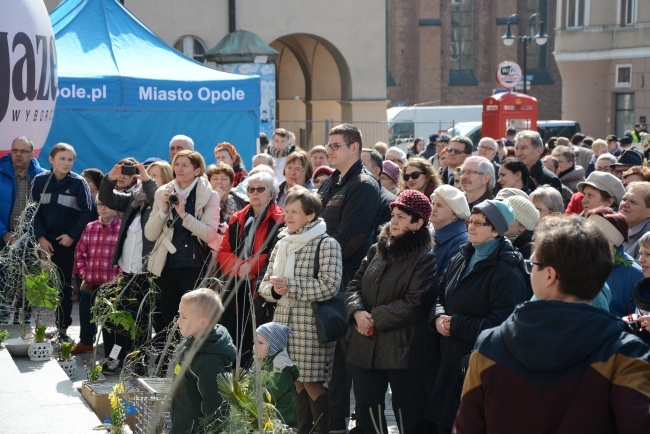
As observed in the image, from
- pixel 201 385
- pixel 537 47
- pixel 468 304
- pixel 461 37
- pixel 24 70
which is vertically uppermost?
pixel 461 37

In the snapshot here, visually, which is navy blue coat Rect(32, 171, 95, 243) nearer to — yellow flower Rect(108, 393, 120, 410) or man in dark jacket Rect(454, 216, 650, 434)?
yellow flower Rect(108, 393, 120, 410)

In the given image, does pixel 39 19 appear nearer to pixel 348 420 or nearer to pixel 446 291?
pixel 348 420

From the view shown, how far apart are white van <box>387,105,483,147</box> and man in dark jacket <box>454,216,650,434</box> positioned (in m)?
25.7

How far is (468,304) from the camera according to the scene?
5316 mm

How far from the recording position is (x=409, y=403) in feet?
19.5

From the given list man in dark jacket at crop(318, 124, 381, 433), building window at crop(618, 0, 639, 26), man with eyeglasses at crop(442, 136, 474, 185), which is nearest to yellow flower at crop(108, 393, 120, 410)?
man in dark jacket at crop(318, 124, 381, 433)

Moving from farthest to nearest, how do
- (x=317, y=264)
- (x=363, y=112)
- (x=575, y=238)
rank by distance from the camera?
(x=363, y=112)
(x=317, y=264)
(x=575, y=238)

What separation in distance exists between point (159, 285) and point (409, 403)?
2695mm

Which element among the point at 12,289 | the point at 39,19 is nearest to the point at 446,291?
the point at 12,289

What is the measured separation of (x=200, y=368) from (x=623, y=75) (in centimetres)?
3821

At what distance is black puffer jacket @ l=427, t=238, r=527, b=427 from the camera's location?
520 cm

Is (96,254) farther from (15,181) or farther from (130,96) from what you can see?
(130,96)

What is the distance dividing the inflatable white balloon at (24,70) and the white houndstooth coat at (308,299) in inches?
169

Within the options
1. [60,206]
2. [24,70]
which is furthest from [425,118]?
[60,206]
